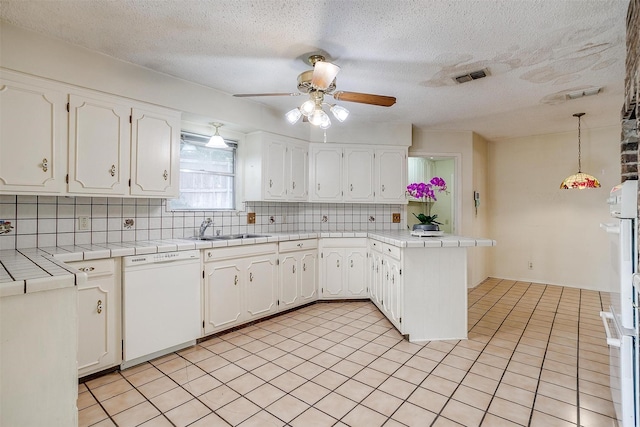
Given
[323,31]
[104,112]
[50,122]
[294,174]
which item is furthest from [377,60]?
[50,122]

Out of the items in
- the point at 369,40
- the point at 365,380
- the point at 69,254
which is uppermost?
the point at 369,40

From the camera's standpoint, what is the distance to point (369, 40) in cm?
221

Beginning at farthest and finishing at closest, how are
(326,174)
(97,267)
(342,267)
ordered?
1. (326,174)
2. (342,267)
3. (97,267)

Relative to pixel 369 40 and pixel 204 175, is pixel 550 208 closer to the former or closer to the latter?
pixel 369 40

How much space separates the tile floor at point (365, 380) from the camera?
1.85 m

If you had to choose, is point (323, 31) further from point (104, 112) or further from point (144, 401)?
point (144, 401)

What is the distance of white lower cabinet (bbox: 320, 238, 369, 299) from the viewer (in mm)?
4059

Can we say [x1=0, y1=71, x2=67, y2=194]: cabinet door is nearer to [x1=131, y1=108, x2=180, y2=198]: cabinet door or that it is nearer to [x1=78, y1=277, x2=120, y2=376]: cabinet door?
[x1=131, y1=108, x2=180, y2=198]: cabinet door

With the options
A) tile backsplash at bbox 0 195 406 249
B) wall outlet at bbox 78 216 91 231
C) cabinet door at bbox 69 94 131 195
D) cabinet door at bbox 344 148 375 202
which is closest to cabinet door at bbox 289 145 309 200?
tile backsplash at bbox 0 195 406 249

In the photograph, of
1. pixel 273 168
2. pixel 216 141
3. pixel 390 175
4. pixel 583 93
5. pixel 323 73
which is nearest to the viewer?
pixel 323 73

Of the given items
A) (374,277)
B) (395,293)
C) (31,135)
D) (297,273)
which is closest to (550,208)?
(374,277)

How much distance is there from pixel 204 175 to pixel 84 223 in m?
1.28

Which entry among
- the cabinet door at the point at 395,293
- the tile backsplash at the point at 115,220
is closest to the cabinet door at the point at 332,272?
the tile backsplash at the point at 115,220

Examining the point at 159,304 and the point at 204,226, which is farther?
the point at 204,226
